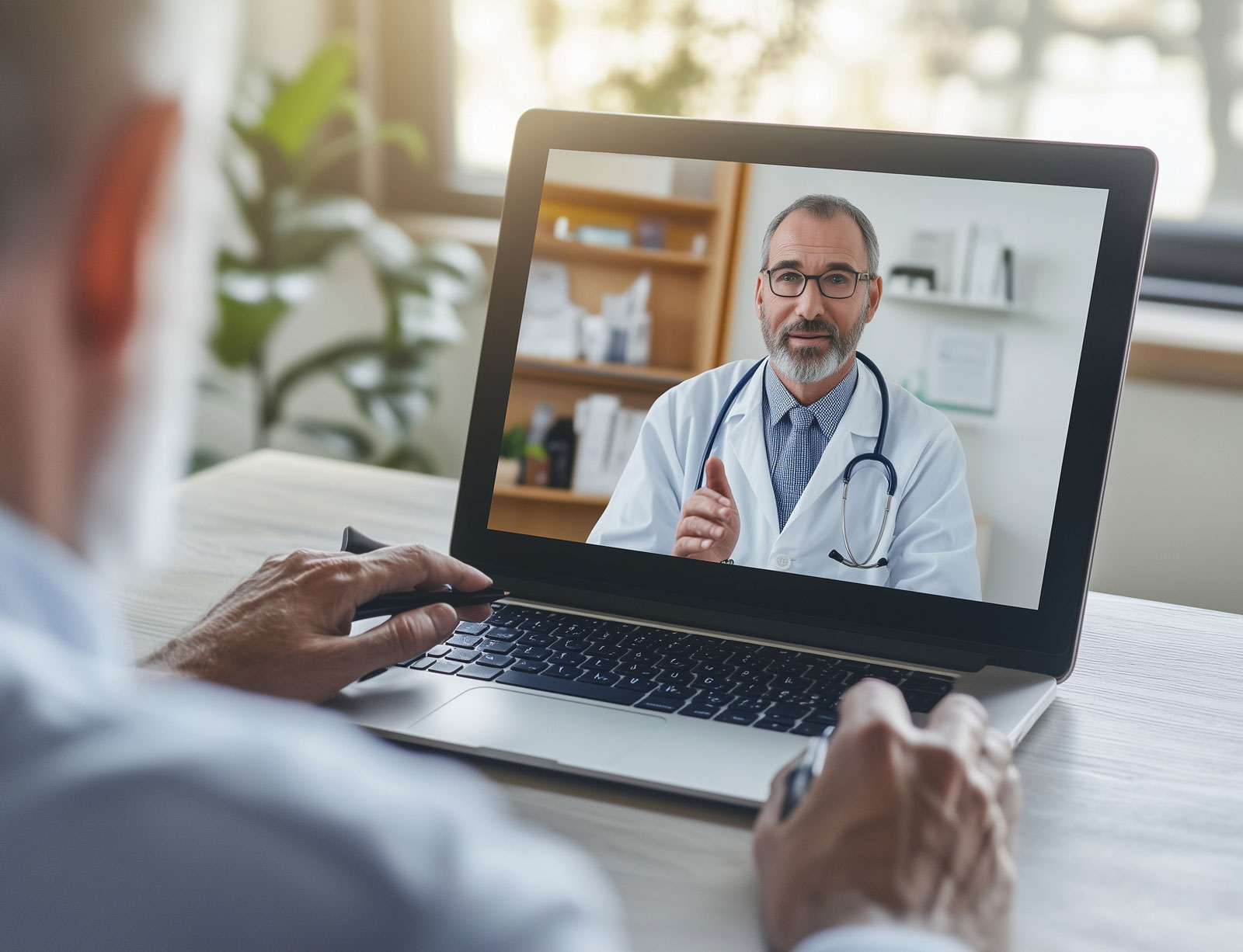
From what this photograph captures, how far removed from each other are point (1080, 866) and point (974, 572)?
250 millimetres

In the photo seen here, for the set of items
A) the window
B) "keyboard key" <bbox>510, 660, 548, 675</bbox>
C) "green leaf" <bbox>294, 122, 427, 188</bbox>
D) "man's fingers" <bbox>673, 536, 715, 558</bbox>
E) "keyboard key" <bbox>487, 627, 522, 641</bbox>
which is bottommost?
"keyboard key" <bbox>510, 660, 548, 675</bbox>

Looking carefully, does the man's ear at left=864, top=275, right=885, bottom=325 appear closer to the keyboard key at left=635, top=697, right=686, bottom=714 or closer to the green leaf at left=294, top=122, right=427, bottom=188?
the keyboard key at left=635, top=697, right=686, bottom=714

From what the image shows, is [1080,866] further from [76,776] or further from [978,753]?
[76,776]

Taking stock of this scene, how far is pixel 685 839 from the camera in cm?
54

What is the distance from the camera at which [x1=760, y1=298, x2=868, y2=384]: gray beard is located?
0.81 m

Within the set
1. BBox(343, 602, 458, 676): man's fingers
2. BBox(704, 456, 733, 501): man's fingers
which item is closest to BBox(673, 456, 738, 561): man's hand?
BBox(704, 456, 733, 501): man's fingers

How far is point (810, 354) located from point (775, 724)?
12.0 inches

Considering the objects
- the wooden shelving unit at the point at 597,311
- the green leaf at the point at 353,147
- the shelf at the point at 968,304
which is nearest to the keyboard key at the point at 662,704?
the wooden shelving unit at the point at 597,311

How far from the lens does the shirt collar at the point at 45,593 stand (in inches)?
10.1

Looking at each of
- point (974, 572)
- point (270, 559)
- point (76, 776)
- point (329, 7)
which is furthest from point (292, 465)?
point (329, 7)

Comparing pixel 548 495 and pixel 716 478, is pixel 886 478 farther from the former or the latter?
pixel 548 495

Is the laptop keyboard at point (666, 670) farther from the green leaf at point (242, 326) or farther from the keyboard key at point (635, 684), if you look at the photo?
the green leaf at point (242, 326)

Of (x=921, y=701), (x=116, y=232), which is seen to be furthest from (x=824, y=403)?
(x=116, y=232)

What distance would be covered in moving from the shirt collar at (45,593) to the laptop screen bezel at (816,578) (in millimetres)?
588
